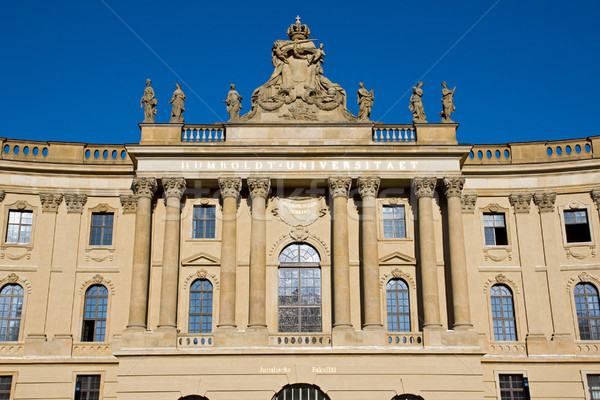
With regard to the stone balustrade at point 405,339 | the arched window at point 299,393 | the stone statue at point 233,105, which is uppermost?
the stone statue at point 233,105

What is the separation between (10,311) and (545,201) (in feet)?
90.0

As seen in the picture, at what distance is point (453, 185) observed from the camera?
36031mm

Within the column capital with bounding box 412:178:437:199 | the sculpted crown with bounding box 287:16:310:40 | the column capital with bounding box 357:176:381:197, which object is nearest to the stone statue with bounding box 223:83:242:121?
the sculpted crown with bounding box 287:16:310:40

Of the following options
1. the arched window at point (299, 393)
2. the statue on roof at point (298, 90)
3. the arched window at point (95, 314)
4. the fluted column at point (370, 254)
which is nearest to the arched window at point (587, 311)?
the fluted column at point (370, 254)

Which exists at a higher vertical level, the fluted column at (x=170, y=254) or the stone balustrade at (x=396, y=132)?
the stone balustrade at (x=396, y=132)

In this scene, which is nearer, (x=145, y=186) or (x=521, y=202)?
(x=145, y=186)

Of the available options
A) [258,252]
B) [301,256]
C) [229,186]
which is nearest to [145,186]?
[229,186]

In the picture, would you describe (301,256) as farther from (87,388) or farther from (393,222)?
(87,388)

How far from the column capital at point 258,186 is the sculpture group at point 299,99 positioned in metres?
3.34

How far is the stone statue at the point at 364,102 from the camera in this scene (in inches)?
1476

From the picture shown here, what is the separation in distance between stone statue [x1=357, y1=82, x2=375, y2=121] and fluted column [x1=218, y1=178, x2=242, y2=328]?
23.5 ft

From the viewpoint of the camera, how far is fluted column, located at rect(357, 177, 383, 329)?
34.1 meters

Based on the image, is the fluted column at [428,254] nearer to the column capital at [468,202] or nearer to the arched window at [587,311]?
the column capital at [468,202]

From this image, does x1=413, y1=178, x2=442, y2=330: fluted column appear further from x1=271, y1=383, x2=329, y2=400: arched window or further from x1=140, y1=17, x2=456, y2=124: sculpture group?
x1=271, y1=383, x2=329, y2=400: arched window
